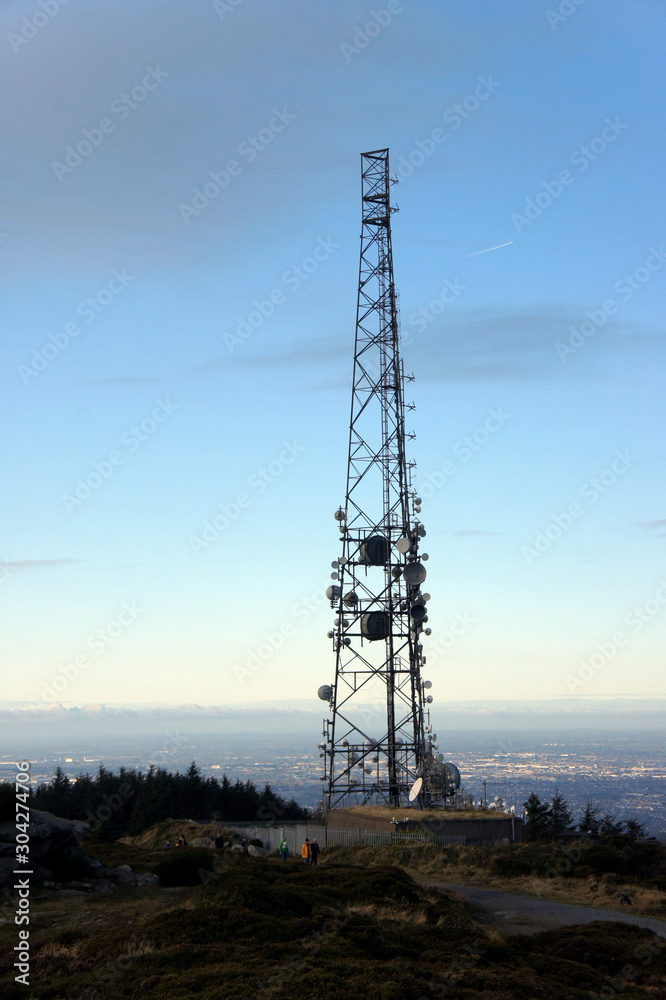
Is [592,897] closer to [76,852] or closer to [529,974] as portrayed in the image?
[529,974]

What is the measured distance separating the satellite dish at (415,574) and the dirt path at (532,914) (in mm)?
16354

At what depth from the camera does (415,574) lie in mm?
39594

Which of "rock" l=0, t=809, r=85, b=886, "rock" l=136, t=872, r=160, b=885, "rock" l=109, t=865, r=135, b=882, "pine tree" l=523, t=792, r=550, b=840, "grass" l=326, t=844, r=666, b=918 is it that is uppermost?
"rock" l=0, t=809, r=85, b=886

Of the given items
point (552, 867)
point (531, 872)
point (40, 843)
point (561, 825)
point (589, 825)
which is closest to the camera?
point (40, 843)

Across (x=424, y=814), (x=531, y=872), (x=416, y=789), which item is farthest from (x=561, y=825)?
(x=531, y=872)

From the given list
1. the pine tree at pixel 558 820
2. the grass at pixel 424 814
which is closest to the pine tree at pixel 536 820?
the pine tree at pixel 558 820

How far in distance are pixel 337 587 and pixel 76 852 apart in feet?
62.5

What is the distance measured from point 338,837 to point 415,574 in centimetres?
1178

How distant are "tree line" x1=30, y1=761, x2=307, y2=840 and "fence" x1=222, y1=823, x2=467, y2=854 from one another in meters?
17.6

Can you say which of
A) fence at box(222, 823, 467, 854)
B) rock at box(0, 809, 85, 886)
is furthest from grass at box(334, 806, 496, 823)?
rock at box(0, 809, 85, 886)

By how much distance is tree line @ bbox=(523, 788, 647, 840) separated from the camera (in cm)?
3628

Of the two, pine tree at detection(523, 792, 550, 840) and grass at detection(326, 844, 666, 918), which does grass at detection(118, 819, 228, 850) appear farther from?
pine tree at detection(523, 792, 550, 840)

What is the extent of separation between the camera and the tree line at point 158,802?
187 feet

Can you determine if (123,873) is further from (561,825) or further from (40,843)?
(561,825)
